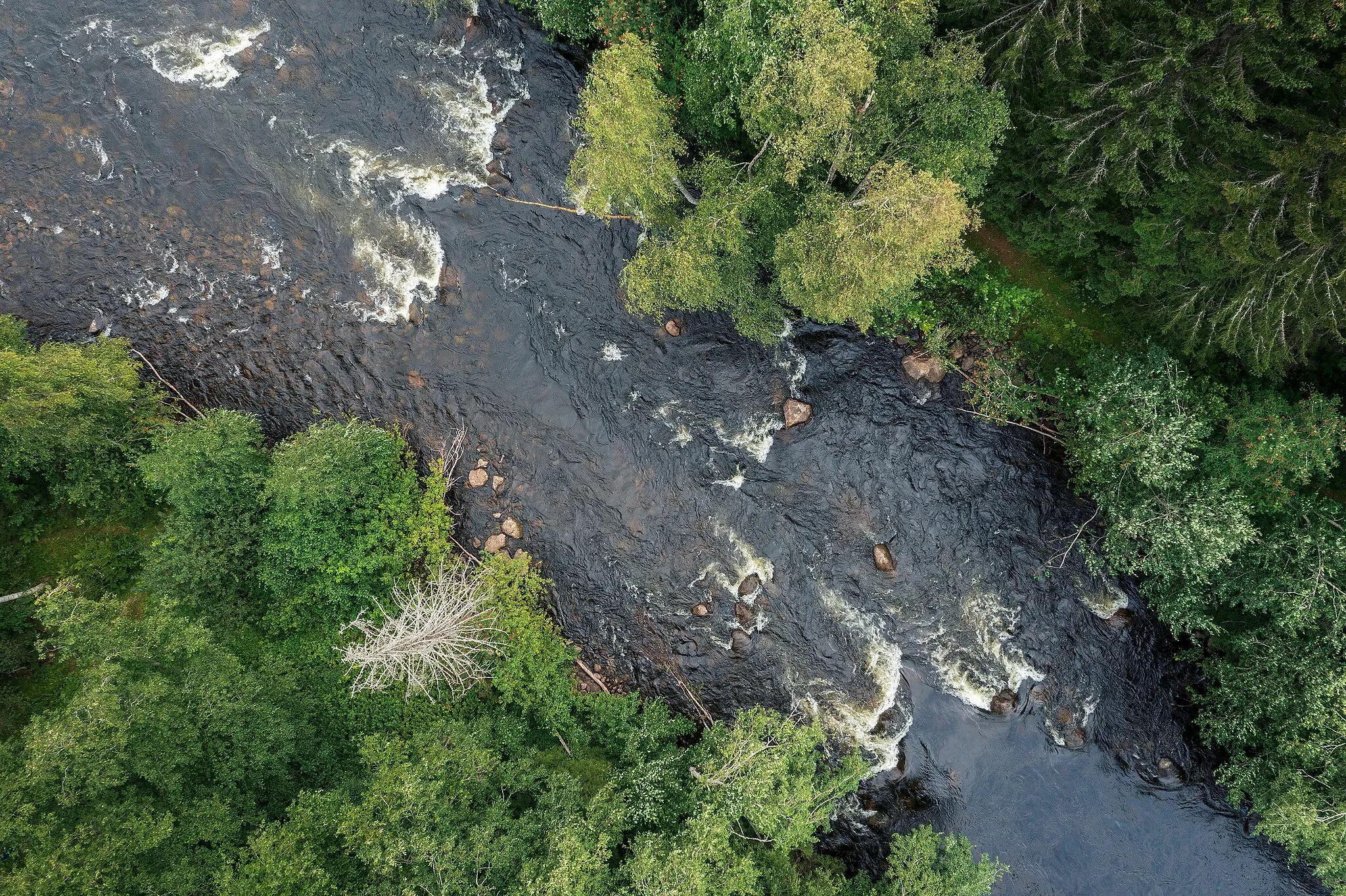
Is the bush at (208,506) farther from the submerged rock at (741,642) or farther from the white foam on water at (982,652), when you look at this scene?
the white foam on water at (982,652)

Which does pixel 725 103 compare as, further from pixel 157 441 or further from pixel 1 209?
pixel 1 209

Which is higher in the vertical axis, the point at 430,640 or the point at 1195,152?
the point at 1195,152

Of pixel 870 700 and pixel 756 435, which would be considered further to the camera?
pixel 756 435

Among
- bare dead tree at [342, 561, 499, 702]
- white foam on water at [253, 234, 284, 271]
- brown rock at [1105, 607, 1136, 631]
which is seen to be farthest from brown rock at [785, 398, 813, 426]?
white foam on water at [253, 234, 284, 271]

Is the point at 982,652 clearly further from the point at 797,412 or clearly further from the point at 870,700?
the point at 797,412

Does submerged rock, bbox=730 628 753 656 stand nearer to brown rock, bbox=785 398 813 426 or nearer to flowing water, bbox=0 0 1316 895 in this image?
flowing water, bbox=0 0 1316 895

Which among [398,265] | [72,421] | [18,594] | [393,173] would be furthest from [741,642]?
[18,594]
